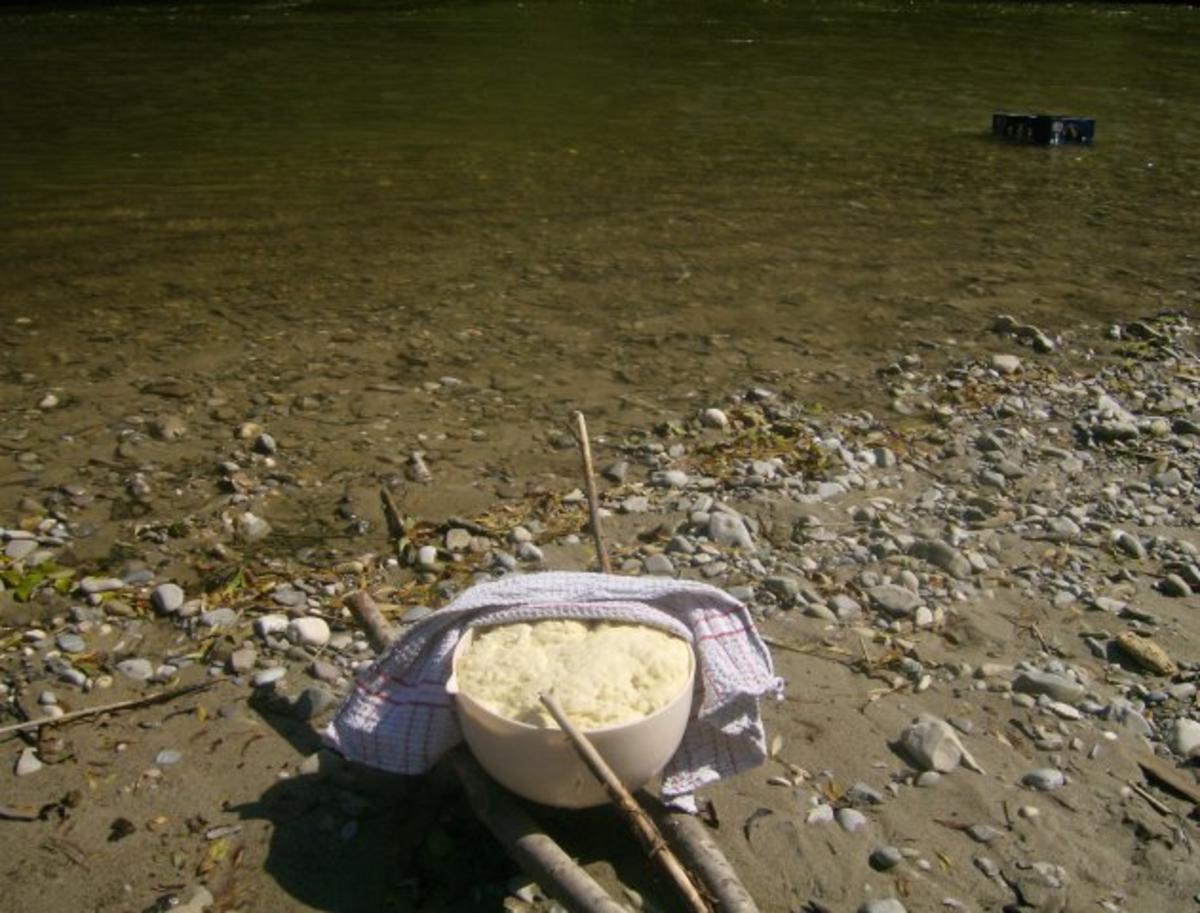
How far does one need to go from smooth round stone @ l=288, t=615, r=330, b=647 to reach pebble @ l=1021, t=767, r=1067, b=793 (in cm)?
232

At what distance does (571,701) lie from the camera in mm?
3445

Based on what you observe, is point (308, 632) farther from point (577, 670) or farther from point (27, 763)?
point (577, 670)

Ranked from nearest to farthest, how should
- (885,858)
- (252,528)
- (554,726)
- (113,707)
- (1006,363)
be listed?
(554,726), (885,858), (113,707), (252,528), (1006,363)

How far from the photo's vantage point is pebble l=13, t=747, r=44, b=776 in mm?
3922

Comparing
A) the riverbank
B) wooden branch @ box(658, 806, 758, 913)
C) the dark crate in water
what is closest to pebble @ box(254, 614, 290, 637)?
the riverbank

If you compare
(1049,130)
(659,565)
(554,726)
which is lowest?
(659,565)

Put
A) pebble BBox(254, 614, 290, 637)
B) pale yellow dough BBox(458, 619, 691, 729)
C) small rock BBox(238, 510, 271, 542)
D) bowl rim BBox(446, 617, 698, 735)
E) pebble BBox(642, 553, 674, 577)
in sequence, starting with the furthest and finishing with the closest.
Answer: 1. small rock BBox(238, 510, 271, 542)
2. pebble BBox(642, 553, 674, 577)
3. pebble BBox(254, 614, 290, 637)
4. pale yellow dough BBox(458, 619, 691, 729)
5. bowl rim BBox(446, 617, 698, 735)

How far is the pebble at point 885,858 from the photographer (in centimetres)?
367

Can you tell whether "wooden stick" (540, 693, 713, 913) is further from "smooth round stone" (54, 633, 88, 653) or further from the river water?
the river water

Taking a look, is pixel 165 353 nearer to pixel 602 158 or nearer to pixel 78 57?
pixel 602 158

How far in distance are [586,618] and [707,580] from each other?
1.37 m

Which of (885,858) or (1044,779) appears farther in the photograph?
(1044,779)

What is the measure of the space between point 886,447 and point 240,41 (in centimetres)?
1730

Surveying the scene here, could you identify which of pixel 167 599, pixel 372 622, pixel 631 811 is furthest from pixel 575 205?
pixel 631 811
